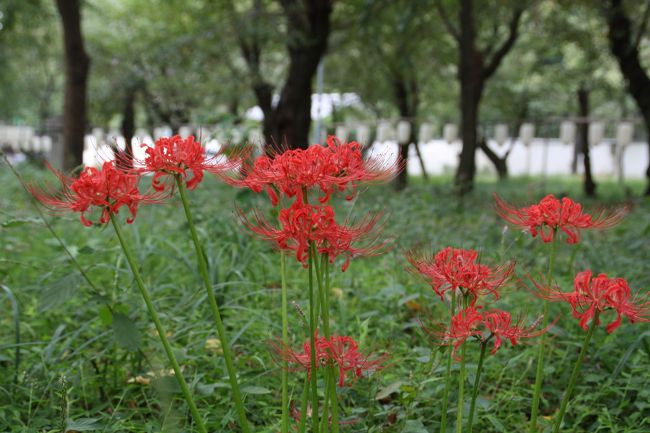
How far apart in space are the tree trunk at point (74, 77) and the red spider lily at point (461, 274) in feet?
30.1

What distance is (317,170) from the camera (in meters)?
1.40

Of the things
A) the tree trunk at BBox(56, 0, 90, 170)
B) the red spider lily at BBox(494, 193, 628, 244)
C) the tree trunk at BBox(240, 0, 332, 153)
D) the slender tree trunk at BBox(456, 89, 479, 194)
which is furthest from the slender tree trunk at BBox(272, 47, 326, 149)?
the red spider lily at BBox(494, 193, 628, 244)

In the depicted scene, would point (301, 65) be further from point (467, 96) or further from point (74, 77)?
point (74, 77)

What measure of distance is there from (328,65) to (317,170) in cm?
2037

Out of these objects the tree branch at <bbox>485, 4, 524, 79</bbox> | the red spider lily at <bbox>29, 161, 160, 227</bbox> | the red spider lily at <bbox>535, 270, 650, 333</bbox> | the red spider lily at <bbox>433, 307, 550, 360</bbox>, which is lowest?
the red spider lily at <bbox>433, 307, 550, 360</bbox>

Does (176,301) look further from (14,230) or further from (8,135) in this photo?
(8,135)

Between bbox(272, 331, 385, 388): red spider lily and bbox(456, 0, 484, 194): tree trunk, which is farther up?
bbox(456, 0, 484, 194): tree trunk

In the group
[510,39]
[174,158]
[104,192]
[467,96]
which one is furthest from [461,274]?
[510,39]

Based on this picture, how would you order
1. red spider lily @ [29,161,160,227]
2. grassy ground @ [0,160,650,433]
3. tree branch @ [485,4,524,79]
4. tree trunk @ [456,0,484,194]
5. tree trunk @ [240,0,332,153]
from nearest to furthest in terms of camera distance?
red spider lily @ [29,161,160,227], grassy ground @ [0,160,650,433], tree trunk @ [456,0,484,194], tree trunk @ [240,0,332,153], tree branch @ [485,4,524,79]

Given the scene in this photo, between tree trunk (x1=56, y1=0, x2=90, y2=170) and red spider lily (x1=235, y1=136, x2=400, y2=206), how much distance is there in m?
9.03

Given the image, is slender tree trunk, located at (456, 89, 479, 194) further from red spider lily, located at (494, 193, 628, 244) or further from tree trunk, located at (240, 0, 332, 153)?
red spider lily, located at (494, 193, 628, 244)

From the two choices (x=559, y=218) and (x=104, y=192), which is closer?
(x=104, y=192)

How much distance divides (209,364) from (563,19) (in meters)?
12.8

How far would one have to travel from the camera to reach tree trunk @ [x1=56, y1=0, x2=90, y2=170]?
10055 millimetres
